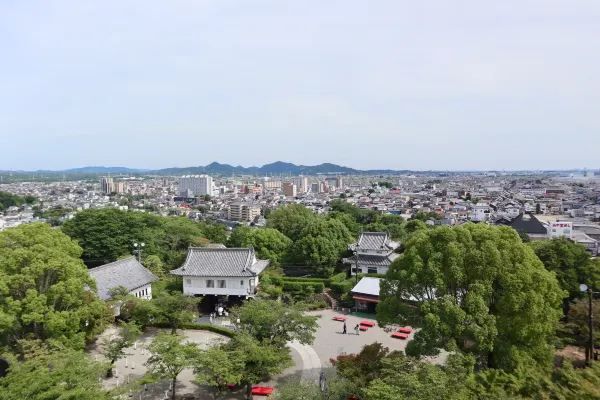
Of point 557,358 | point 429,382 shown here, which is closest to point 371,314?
point 557,358

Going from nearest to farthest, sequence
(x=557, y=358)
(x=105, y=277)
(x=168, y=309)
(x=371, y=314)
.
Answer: (x=557, y=358), (x=168, y=309), (x=105, y=277), (x=371, y=314)

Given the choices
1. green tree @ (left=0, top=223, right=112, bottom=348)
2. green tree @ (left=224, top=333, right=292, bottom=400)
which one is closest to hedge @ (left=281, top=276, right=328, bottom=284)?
green tree @ (left=224, top=333, right=292, bottom=400)

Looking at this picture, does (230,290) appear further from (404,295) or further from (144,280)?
(404,295)

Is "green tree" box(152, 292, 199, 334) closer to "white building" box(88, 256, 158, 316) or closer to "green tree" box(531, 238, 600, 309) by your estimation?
"white building" box(88, 256, 158, 316)

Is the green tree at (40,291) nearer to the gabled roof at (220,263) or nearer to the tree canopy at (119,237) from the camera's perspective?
the gabled roof at (220,263)

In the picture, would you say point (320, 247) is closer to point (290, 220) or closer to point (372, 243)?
point (372, 243)

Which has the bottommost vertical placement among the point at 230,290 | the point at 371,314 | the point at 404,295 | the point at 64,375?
the point at 371,314

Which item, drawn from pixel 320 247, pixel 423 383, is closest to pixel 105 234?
pixel 320 247
